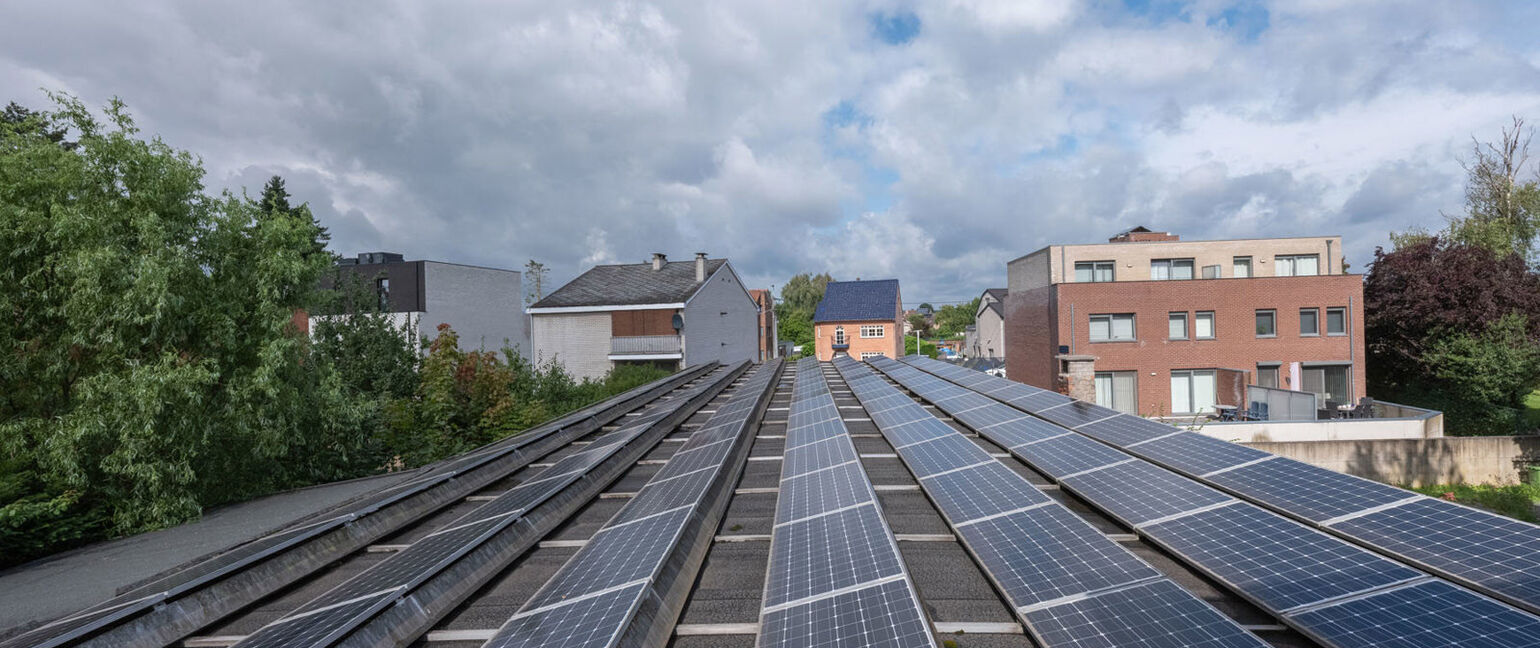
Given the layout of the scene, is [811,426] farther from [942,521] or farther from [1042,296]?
[1042,296]

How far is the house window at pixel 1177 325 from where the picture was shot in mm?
31438

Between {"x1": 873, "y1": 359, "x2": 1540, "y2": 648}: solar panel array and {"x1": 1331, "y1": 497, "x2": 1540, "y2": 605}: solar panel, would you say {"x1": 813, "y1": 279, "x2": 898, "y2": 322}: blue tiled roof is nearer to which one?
{"x1": 873, "y1": 359, "x2": 1540, "y2": 648}: solar panel array

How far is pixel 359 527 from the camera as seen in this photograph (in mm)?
6875

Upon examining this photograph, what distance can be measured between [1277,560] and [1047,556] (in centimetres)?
148

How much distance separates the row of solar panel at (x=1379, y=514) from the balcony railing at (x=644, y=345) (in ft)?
109

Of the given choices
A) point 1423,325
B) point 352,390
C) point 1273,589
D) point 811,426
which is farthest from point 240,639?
point 1423,325

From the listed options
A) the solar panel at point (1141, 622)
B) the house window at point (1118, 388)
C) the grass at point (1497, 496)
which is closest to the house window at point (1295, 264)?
the house window at point (1118, 388)

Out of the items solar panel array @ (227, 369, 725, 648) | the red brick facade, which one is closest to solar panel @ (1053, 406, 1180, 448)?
solar panel array @ (227, 369, 725, 648)

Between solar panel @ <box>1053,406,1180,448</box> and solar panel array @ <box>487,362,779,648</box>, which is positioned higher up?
solar panel @ <box>1053,406,1180,448</box>

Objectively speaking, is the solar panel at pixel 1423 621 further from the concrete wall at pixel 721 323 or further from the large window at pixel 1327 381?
the concrete wall at pixel 721 323

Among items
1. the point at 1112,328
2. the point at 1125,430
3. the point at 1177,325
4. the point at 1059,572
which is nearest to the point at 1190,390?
the point at 1177,325

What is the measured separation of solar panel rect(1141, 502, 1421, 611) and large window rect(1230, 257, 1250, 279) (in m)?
35.9

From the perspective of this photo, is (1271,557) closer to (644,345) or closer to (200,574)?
(200,574)

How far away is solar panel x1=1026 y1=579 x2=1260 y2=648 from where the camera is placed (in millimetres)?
3205
